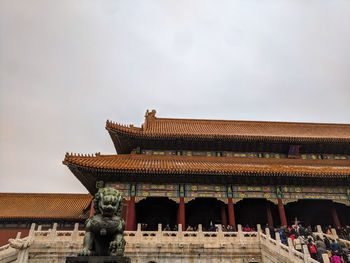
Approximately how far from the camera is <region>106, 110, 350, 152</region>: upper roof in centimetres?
1936

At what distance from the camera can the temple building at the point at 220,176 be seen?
15594 millimetres

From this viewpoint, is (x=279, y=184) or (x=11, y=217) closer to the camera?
(x=279, y=184)

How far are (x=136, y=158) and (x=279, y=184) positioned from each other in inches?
383

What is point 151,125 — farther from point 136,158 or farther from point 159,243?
point 159,243

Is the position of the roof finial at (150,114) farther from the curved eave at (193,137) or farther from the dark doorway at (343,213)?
the dark doorway at (343,213)

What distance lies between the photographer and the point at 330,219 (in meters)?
18.3

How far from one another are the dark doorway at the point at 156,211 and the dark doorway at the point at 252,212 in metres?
4.64

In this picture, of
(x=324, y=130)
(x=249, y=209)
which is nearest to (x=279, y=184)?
(x=249, y=209)

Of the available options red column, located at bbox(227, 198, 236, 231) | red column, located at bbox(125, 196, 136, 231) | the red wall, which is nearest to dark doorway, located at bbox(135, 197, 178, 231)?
red column, located at bbox(125, 196, 136, 231)

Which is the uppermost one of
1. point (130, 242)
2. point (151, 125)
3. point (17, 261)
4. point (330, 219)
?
point (151, 125)

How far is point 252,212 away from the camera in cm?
1833

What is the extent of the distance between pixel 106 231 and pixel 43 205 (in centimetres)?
2109

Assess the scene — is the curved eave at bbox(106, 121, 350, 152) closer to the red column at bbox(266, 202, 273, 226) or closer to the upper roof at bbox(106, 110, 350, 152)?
the upper roof at bbox(106, 110, 350, 152)

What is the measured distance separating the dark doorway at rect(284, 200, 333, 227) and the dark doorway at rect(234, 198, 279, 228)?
4.01ft
